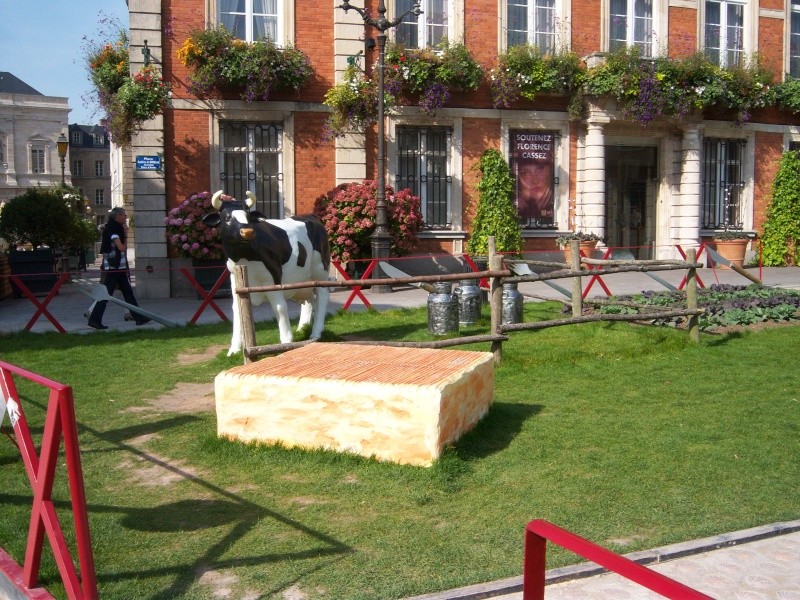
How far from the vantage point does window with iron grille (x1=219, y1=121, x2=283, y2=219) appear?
18.2 m

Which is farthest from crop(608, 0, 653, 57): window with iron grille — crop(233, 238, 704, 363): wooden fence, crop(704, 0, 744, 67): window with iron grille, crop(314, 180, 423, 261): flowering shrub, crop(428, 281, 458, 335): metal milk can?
crop(428, 281, 458, 335): metal milk can

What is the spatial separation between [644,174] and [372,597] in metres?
20.2

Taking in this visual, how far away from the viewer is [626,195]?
22906 millimetres

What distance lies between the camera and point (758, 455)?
20.5ft

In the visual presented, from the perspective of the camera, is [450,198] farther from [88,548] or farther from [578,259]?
[88,548]

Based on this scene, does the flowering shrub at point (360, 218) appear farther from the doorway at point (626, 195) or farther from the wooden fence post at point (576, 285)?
the doorway at point (626, 195)

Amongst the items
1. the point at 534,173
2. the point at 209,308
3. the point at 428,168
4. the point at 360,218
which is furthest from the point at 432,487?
the point at 534,173

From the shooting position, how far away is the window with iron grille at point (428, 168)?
764 inches

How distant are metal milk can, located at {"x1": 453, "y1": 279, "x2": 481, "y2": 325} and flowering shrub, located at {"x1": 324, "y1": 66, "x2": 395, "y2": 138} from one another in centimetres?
737

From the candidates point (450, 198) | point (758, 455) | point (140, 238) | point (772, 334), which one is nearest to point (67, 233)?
point (140, 238)

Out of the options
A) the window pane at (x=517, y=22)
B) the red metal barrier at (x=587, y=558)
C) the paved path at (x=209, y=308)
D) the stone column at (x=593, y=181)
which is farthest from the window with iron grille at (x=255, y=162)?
the red metal barrier at (x=587, y=558)

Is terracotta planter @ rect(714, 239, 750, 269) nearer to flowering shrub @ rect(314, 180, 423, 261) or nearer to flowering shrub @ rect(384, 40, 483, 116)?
flowering shrub @ rect(384, 40, 483, 116)

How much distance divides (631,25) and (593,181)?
13.0 ft

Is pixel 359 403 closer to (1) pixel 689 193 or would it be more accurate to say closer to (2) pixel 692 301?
(2) pixel 692 301
